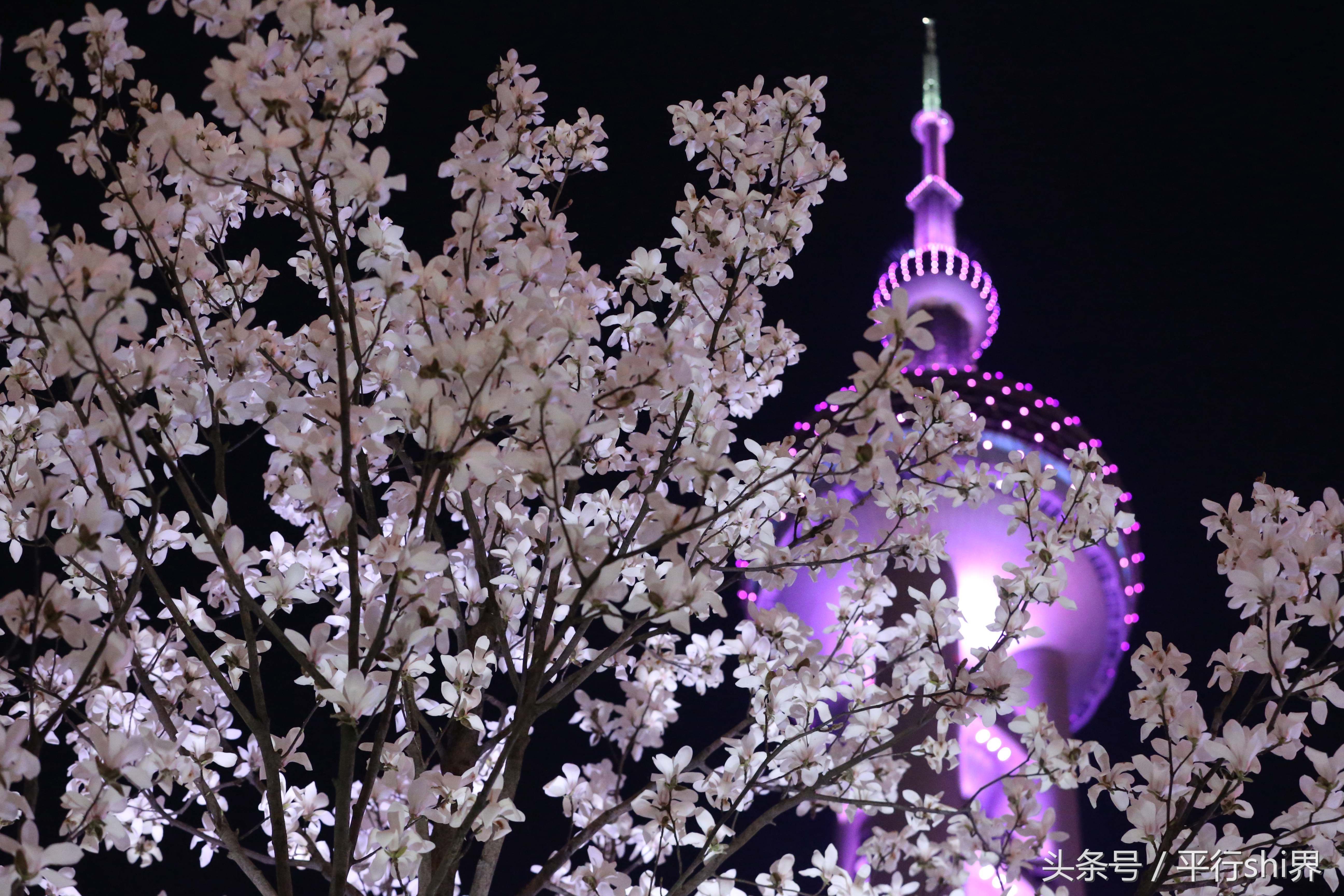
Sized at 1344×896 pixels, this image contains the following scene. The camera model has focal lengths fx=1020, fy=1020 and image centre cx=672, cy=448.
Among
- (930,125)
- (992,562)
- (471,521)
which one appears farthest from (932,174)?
(471,521)

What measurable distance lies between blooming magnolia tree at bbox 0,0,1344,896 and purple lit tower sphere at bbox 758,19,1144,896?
29.2 ft

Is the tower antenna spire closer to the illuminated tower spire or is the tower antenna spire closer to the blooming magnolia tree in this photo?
the illuminated tower spire

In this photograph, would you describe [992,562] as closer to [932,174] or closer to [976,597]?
[976,597]

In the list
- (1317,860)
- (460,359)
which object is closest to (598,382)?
(460,359)

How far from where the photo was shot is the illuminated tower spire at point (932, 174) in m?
21.8

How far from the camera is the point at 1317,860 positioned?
12.4 ft

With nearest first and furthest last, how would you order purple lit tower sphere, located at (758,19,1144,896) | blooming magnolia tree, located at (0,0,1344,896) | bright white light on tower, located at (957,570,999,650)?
blooming magnolia tree, located at (0,0,1344,896), purple lit tower sphere, located at (758,19,1144,896), bright white light on tower, located at (957,570,999,650)

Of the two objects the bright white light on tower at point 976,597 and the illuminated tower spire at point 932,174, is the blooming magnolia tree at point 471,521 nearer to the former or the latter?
the bright white light on tower at point 976,597

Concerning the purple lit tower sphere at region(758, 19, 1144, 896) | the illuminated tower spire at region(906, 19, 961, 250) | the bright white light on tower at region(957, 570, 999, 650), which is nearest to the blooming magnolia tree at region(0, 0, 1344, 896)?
the purple lit tower sphere at region(758, 19, 1144, 896)

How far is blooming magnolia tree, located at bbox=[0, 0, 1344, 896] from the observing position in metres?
2.79

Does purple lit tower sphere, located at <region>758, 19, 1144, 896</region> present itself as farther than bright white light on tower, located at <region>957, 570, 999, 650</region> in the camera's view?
No

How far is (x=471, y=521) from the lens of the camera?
3787mm

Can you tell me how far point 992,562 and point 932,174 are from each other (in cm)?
937

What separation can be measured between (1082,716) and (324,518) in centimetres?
1964
